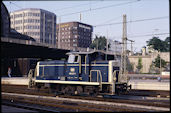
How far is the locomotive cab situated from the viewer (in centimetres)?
1330

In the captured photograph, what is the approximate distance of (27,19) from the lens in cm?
10112

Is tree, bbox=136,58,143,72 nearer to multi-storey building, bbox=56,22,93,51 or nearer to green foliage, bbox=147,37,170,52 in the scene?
green foliage, bbox=147,37,170,52

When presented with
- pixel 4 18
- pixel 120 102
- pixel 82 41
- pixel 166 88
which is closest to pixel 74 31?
pixel 82 41

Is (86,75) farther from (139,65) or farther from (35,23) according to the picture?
(35,23)

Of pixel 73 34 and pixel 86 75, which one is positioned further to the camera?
pixel 73 34

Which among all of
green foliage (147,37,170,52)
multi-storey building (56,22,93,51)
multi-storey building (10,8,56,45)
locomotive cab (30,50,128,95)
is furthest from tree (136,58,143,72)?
locomotive cab (30,50,128,95)

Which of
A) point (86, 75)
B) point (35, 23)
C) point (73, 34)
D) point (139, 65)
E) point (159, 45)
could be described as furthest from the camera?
point (73, 34)

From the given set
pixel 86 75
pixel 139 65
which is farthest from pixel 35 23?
pixel 86 75

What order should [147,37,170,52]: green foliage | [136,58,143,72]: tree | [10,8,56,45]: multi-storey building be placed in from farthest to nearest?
[10,8,56,45]: multi-storey building, [147,37,170,52]: green foliage, [136,58,143,72]: tree

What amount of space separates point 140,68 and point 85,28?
6162cm

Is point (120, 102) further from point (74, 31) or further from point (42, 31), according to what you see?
point (74, 31)

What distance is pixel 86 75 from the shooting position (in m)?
13.8

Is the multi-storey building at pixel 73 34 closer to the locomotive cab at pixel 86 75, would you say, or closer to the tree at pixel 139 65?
the tree at pixel 139 65

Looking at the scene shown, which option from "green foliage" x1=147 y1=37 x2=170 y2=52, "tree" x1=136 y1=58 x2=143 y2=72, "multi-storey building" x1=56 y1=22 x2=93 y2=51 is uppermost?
"multi-storey building" x1=56 y1=22 x2=93 y2=51
